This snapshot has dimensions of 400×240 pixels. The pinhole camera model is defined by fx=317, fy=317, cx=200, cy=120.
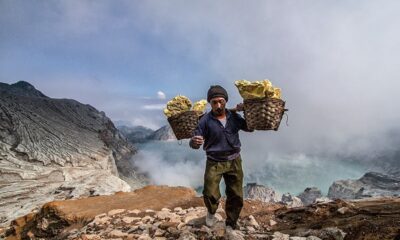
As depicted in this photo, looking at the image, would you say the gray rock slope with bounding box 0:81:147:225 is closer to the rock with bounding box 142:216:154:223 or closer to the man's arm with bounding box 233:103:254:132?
the rock with bounding box 142:216:154:223

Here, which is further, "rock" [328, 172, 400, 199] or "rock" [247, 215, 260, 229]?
"rock" [328, 172, 400, 199]

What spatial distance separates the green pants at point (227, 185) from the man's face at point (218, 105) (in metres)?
0.80

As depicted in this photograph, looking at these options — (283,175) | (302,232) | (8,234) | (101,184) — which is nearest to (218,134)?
(302,232)

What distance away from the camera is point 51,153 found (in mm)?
31234

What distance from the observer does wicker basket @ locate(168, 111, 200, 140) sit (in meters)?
5.25

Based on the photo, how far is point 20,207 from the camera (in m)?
15.5

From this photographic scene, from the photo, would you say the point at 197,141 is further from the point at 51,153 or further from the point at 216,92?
the point at 51,153

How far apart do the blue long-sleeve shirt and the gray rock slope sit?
9883 millimetres

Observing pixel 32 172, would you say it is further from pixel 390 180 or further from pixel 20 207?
pixel 390 180

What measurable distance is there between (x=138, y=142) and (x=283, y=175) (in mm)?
52145

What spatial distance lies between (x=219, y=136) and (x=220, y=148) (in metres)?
0.19

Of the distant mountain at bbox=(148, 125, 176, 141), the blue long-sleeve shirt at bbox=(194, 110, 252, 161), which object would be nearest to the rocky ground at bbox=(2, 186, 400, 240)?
the blue long-sleeve shirt at bbox=(194, 110, 252, 161)

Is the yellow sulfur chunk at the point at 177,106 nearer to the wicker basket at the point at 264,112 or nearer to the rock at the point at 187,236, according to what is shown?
the wicker basket at the point at 264,112

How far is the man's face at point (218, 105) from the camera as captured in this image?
5.09 meters
